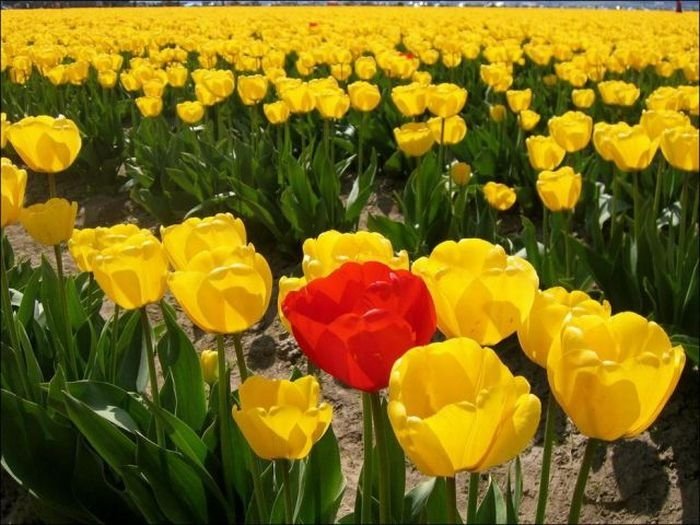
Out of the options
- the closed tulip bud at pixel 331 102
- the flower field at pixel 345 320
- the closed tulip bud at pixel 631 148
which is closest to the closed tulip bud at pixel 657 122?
the flower field at pixel 345 320

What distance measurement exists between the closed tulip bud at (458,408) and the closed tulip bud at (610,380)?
5 centimetres

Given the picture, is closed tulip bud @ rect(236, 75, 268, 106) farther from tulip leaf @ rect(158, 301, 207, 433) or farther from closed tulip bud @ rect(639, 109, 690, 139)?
tulip leaf @ rect(158, 301, 207, 433)

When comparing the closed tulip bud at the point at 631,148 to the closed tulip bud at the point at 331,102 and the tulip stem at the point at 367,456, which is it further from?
the tulip stem at the point at 367,456

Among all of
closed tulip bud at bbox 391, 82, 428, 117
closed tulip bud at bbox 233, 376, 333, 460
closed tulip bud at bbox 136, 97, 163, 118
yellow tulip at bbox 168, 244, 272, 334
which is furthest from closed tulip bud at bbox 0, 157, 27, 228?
closed tulip bud at bbox 136, 97, 163, 118

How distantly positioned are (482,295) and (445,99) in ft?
7.72

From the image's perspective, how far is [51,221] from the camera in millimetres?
1809

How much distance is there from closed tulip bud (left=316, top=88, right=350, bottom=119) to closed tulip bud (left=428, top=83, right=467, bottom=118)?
16.6 inches

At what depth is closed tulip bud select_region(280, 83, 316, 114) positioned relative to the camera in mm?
3736

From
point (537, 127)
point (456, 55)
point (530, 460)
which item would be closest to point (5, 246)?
point (530, 460)

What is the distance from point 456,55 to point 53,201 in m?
5.76

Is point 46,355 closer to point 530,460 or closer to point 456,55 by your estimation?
point 530,460

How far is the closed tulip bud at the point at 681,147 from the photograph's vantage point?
105 inches

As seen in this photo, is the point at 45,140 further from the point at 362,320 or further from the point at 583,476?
the point at 583,476

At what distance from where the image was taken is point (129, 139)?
563 cm
